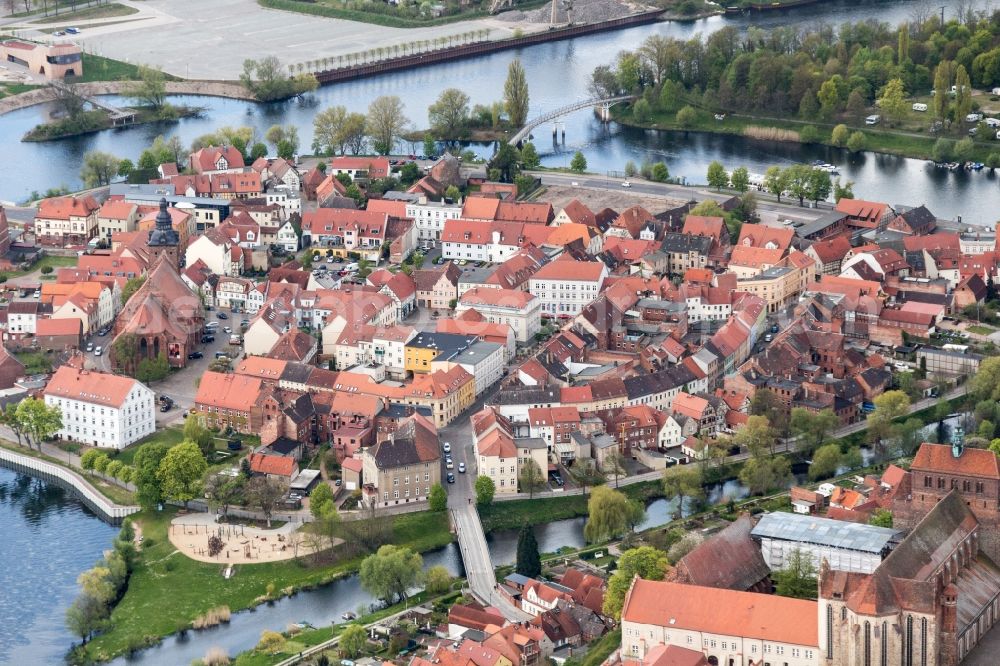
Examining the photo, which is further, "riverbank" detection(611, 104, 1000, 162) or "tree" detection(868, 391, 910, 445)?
"riverbank" detection(611, 104, 1000, 162)

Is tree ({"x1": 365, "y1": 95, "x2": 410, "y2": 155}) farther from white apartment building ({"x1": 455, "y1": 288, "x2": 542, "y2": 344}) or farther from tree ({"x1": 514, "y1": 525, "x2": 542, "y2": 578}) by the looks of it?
tree ({"x1": 514, "y1": 525, "x2": 542, "y2": 578})

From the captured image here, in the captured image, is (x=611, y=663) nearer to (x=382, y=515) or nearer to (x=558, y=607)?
(x=558, y=607)

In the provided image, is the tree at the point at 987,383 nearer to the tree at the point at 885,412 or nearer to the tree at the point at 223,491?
the tree at the point at 885,412

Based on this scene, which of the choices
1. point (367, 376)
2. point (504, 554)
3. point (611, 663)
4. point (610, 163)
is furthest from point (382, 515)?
point (610, 163)

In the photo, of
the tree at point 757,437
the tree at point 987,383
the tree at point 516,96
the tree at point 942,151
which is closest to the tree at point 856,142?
the tree at point 942,151

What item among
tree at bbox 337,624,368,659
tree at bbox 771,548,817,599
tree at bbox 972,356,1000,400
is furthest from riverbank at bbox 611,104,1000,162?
tree at bbox 337,624,368,659
